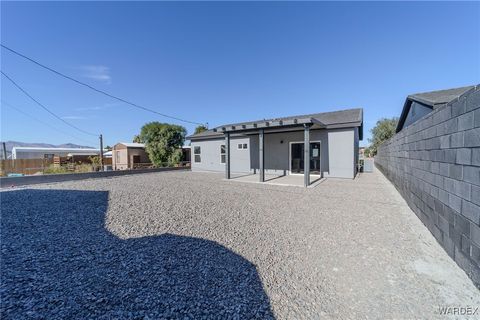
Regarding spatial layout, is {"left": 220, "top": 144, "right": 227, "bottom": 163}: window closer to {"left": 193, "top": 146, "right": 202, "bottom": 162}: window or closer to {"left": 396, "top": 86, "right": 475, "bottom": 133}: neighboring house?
{"left": 193, "top": 146, "right": 202, "bottom": 162}: window

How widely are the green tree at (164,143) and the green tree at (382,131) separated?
2908 centimetres

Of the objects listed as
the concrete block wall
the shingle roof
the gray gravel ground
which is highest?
the shingle roof

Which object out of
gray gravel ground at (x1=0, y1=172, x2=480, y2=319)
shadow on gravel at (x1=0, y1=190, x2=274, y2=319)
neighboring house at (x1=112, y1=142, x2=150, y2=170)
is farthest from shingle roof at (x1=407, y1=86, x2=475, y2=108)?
neighboring house at (x1=112, y1=142, x2=150, y2=170)

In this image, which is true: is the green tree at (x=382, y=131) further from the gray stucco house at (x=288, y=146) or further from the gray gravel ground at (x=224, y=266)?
the gray gravel ground at (x=224, y=266)

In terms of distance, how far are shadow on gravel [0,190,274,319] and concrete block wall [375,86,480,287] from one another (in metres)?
2.48

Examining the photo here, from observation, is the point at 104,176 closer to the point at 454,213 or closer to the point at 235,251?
the point at 235,251

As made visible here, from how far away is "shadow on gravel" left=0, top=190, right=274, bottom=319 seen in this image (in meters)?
1.76

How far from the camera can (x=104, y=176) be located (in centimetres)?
1227

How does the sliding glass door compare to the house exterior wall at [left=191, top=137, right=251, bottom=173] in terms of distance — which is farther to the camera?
the house exterior wall at [left=191, top=137, right=251, bottom=173]

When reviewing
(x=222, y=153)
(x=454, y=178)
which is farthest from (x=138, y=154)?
(x=454, y=178)

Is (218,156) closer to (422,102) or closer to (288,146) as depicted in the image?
(288,146)

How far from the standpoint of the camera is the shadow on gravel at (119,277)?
176cm

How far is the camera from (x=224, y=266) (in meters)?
2.51

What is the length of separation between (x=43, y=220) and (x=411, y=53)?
1524 cm
